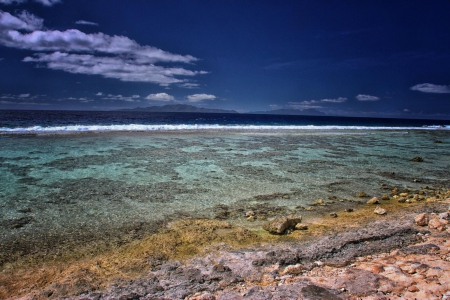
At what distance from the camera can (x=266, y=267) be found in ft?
A: 11.9

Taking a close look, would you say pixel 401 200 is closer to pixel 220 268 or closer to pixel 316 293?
pixel 316 293

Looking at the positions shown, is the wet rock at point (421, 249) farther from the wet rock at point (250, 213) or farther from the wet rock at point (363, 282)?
the wet rock at point (250, 213)

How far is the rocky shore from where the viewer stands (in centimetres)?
304

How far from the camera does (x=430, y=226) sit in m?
4.79

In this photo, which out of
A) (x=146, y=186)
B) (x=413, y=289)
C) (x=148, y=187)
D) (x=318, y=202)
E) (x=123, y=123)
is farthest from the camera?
(x=123, y=123)

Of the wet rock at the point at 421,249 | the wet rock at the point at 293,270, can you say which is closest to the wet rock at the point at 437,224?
the wet rock at the point at 421,249

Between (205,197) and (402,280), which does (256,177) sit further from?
(402,280)

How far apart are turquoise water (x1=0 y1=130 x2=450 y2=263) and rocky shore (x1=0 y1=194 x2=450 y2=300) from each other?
2.50 feet

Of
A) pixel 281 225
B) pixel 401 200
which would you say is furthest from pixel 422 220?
pixel 281 225

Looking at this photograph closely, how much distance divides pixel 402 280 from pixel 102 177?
889cm

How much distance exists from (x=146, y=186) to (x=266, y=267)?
5519 millimetres

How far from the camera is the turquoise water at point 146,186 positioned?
5.05 m

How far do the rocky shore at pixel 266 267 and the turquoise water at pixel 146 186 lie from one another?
0.76 meters

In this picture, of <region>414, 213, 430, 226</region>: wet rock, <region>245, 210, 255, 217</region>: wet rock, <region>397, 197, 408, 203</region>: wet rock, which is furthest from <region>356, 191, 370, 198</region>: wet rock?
<region>245, 210, 255, 217</region>: wet rock
